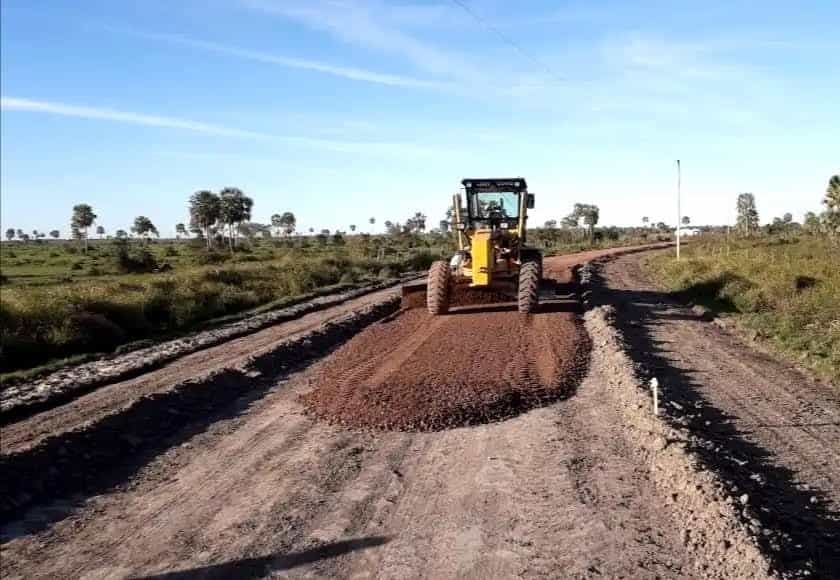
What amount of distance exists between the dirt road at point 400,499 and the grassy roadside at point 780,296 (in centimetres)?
478

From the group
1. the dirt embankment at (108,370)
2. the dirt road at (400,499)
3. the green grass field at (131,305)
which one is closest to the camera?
the dirt road at (400,499)

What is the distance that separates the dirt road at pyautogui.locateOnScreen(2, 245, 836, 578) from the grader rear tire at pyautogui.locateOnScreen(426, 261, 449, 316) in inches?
267

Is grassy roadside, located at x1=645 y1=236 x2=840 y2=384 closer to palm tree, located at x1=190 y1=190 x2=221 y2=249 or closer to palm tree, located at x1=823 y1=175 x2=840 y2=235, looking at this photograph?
palm tree, located at x1=823 y1=175 x2=840 y2=235

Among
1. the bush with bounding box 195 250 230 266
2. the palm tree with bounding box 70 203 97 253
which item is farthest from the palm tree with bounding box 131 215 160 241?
the bush with bounding box 195 250 230 266

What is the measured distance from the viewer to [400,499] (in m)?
6.54

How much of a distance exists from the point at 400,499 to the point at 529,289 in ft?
35.1

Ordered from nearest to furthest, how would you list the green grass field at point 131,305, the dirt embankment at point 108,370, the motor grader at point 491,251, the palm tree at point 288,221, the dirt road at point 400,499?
the dirt road at point 400,499 → the dirt embankment at point 108,370 → the motor grader at point 491,251 → the green grass field at point 131,305 → the palm tree at point 288,221

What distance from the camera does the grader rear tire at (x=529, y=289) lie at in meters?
16.7

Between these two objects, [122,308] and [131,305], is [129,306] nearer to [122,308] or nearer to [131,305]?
[131,305]

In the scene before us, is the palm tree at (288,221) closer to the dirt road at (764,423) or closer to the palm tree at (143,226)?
the palm tree at (143,226)

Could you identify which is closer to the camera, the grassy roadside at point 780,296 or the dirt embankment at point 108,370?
the dirt embankment at point 108,370

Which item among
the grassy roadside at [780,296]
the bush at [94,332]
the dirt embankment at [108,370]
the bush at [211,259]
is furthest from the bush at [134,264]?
the grassy roadside at [780,296]

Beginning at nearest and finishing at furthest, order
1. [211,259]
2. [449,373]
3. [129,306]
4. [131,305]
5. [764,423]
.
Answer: [764,423] → [449,373] → [129,306] → [131,305] → [211,259]

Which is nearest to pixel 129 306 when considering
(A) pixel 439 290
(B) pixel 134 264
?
(A) pixel 439 290
